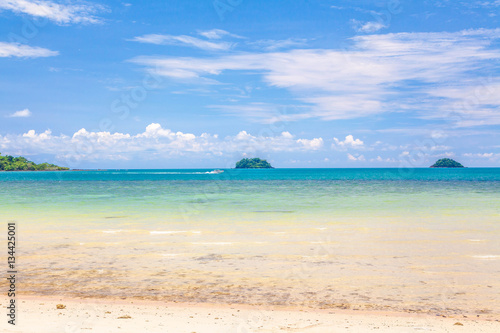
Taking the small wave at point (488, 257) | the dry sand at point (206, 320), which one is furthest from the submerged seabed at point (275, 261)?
→ the dry sand at point (206, 320)

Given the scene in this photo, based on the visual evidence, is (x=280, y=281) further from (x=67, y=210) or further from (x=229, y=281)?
(x=67, y=210)

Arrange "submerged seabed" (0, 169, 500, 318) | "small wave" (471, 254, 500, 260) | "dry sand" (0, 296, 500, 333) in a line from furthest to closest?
"small wave" (471, 254, 500, 260)
"submerged seabed" (0, 169, 500, 318)
"dry sand" (0, 296, 500, 333)

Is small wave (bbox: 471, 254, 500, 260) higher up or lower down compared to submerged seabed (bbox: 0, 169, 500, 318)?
higher up

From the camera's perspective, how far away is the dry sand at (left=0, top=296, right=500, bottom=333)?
7.45m

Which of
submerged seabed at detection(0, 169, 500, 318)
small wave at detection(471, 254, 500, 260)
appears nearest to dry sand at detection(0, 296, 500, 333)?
submerged seabed at detection(0, 169, 500, 318)

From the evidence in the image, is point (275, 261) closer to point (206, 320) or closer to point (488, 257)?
point (206, 320)

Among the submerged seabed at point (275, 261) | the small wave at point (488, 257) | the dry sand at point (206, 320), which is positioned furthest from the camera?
the small wave at point (488, 257)

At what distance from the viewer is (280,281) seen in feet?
35.8

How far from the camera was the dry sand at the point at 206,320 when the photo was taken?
745 cm

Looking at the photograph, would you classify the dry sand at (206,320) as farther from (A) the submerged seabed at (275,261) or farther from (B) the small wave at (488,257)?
(B) the small wave at (488,257)

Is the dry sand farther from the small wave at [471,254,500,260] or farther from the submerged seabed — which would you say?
the small wave at [471,254,500,260]

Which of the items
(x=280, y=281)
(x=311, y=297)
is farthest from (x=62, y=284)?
(x=311, y=297)

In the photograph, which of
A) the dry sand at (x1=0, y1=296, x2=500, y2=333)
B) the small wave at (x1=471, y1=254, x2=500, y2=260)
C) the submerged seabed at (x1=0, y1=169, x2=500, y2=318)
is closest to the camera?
the dry sand at (x1=0, y1=296, x2=500, y2=333)

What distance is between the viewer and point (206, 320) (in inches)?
313
